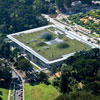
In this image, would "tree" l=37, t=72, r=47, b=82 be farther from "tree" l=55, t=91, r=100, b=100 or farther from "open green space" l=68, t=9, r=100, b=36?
"open green space" l=68, t=9, r=100, b=36

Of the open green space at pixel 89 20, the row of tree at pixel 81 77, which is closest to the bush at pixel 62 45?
the row of tree at pixel 81 77

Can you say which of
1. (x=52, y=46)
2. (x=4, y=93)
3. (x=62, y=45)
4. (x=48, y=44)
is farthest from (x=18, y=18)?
(x=4, y=93)

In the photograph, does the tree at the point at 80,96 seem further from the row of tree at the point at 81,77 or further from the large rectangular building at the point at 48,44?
the large rectangular building at the point at 48,44

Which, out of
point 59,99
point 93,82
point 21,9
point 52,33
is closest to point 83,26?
point 52,33

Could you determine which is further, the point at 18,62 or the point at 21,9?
the point at 21,9

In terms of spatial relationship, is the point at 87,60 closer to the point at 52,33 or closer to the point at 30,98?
the point at 30,98

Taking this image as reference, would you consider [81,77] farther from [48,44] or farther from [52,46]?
[48,44]
